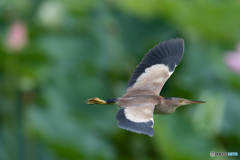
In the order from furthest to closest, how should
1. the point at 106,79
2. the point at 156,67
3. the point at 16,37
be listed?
the point at 106,79 → the point at 16,37 → the point at 156,67

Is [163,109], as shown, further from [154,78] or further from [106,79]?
[106,79]

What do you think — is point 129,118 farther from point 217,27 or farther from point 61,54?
point 61,54

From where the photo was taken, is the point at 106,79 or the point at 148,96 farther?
the point at 106,79

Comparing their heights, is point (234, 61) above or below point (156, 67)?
above

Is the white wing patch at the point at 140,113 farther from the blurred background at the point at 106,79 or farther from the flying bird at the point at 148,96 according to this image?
the blurred background at the point at 106,79

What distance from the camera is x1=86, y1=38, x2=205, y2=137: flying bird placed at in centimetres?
37

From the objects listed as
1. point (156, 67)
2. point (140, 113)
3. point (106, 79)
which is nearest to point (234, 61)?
point (106, 79)

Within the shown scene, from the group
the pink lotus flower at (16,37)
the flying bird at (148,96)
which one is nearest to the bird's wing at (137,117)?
the flying bird at (148,96)

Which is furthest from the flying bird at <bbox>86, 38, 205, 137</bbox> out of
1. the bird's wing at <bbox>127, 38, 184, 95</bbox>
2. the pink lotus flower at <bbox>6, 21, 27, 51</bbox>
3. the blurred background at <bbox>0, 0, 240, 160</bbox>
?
the pink lotus flower at <bbox>6, 21, 27, 51</bbox>

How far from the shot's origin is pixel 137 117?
1.26 feet

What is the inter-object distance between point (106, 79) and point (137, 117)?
6.86 ft

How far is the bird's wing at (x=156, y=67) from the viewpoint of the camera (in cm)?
45

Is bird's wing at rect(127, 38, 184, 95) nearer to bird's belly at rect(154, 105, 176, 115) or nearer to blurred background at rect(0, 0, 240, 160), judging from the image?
bird's belly at rect(154, 105, 176, 115)

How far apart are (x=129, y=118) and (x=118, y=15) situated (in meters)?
2.44
